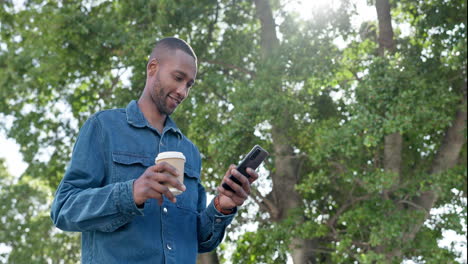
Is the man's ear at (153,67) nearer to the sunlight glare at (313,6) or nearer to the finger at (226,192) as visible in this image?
the finger at (226,192)

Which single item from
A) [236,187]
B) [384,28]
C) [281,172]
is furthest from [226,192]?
[281,172]

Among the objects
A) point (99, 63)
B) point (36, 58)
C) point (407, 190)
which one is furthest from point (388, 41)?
point (36, 58)

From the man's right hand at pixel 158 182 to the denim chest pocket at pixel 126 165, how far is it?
0.32m

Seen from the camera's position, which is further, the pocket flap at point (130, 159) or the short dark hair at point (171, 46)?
the short dark hair at point (171, 46)

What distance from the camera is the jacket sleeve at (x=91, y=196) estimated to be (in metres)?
2.44

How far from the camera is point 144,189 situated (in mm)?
2355

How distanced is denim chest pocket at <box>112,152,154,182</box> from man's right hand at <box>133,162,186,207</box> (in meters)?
0.32

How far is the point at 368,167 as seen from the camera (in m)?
13.5

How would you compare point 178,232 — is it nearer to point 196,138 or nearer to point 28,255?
point 196,138

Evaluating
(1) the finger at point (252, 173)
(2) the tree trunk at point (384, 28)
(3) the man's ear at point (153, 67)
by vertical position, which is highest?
(2) the tree trunk at point (384, 28)

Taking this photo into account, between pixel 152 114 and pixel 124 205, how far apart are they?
688mm

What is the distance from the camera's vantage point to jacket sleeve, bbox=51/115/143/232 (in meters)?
2.44

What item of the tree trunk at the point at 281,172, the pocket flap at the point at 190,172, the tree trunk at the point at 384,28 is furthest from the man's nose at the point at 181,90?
the tree trunk at the point at 384,28

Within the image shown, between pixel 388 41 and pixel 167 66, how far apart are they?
35.9 feet
